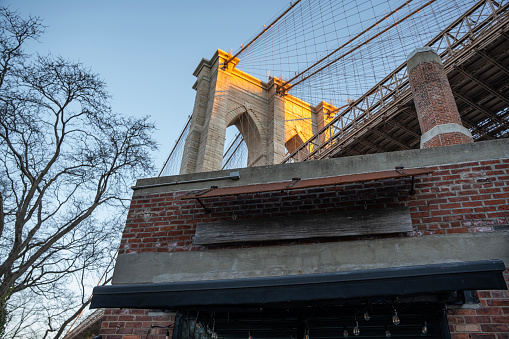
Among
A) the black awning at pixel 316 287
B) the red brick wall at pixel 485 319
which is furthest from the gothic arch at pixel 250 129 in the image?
the black awning at pixel 316 287

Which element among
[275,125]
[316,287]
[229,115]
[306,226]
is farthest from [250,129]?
[316,287]

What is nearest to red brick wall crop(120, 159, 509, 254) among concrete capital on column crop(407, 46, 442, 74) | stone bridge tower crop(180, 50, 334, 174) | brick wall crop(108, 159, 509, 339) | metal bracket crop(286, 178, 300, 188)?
brick wall crop(108, 159, 509, 339)

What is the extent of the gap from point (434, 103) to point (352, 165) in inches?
158

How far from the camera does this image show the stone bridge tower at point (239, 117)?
65.4 feet

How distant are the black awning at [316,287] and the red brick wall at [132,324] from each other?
0.98 meters

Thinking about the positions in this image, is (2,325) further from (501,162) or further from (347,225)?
(501,162)

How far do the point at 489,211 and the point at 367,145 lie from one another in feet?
38.8

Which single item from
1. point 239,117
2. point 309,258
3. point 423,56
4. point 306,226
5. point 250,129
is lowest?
point 309,258

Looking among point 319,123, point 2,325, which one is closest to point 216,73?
point 319,123

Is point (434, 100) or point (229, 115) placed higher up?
point (229, 115)

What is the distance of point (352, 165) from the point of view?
4.82 m

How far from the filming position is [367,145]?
15562 mm

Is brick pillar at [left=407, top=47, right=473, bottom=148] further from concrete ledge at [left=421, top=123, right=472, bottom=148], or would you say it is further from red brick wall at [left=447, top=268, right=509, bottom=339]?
red brick wall at [left=447, top=268, right=509, bottom=339]

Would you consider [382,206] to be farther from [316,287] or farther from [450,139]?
[450,139]
